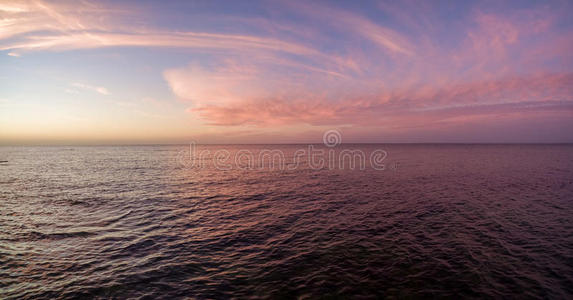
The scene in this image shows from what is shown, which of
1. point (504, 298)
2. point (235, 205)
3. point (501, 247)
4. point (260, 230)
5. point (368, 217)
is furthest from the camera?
point (235, 205)

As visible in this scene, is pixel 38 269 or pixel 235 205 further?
pixel 235 205

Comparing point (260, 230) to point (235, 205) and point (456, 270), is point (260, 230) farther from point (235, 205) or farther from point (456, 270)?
point (456, 270)

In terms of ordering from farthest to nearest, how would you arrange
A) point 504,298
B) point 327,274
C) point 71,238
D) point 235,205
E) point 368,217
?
point 235,205 → point 368,217 → point 71,238 → point 327,274 → point 504,298

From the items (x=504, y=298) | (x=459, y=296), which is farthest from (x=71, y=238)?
(x=504, y=298)

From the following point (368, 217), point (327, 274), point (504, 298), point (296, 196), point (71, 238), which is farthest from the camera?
point (296, 196)

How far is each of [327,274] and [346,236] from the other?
5.93m

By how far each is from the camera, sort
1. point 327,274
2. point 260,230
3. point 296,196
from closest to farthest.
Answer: point 327,274, point 260,230, point 296,196

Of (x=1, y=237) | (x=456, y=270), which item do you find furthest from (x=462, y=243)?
(x=1, y=237)

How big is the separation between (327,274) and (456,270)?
24.6ft

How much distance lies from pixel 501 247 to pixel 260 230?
17671mm

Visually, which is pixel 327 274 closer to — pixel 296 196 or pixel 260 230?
pixel 260 230

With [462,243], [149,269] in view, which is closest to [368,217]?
[462,243]

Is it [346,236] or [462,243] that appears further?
[346,236]

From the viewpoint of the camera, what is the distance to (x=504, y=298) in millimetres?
11312
